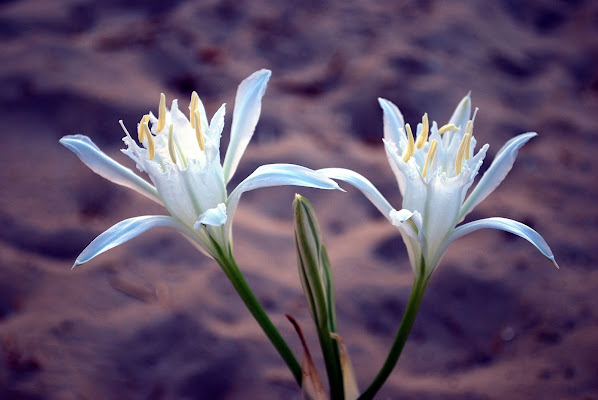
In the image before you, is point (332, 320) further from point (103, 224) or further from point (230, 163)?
point (103, 224)

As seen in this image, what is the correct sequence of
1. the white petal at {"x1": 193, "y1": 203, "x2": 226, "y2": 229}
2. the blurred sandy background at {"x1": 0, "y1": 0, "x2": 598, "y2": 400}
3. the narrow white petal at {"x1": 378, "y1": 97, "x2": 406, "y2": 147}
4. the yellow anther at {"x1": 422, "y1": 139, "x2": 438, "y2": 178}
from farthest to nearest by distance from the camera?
the blurred sandy background at {"x1": 0, "y1": 0, "x2": 598, "y2": 400} → the narrow white petal at {"x1": 378, "y1": 97, "x2": 406, "y2": 147} → the yellow anther at {"x1": 422, "y1": 139, "x2": 438, "y2": 178} → the white petal at {"x1": 193, "y1": 203, "x2": 226, "y2": 229}

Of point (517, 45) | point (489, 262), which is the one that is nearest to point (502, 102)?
point (517, 45)

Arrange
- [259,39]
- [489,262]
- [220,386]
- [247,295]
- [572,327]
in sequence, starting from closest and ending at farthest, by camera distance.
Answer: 1. [247,295]
2. [220,386]
3. [572,327]
4. [489,262]
5. [259,39]

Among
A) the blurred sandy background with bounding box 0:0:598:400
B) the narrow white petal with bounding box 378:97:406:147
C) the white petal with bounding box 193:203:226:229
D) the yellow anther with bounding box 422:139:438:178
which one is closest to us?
the white petal with bounding box 193:203:226:229

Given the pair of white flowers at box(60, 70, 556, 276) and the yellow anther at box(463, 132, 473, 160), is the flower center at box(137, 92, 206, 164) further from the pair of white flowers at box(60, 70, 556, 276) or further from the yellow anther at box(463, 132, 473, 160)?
the yellow anther at box(463, 132, 473, 160)

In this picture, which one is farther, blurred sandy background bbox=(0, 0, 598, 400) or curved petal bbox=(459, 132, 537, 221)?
blurred sandy background bbox=(0, 0, 598, 400)

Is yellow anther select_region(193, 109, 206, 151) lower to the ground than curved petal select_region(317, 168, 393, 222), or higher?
higher

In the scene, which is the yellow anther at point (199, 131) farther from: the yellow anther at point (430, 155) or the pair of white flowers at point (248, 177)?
the yellow anther at point (430, 155)

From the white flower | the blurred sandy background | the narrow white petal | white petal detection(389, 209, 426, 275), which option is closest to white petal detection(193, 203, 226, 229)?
the white flower
